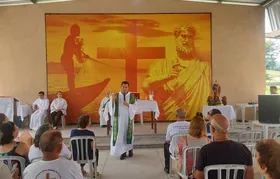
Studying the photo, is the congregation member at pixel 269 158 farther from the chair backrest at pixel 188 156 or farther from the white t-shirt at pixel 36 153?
the white t-shirt at pixel 36 153

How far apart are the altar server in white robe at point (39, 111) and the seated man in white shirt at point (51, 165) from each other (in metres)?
6.19

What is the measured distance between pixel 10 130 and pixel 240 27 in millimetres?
7978

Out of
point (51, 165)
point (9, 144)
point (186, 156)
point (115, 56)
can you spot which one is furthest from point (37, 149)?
point (115, 56)

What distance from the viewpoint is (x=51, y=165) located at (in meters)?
1.94

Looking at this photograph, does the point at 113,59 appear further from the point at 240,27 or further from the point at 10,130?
the point at 10,130

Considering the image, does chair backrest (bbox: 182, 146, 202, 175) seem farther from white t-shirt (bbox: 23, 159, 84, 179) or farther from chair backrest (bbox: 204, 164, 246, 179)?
white t-shirt (bbox: 23, 159, 84, 179)

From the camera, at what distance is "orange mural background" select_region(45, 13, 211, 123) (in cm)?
871

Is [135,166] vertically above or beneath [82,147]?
beneath

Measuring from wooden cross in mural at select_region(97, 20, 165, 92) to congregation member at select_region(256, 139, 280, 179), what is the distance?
7.23 m

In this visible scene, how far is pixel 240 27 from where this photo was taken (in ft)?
29.5

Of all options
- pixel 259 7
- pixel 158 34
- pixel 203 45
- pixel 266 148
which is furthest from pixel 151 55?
pixel 266 148

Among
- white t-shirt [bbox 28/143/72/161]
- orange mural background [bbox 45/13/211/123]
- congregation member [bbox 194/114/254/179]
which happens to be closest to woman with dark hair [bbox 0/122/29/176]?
white t-shirt [bbox 28/143/72/161]

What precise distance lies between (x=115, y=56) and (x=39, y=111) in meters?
2.65

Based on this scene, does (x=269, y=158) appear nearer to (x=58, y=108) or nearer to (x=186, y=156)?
(x=186, y=156)
